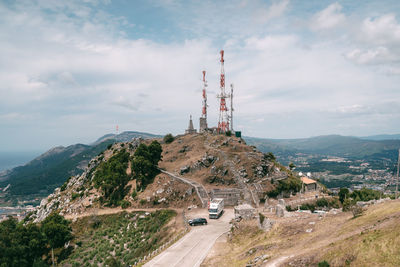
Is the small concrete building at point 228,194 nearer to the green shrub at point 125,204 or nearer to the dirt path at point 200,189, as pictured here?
the dirt path at point 200,189

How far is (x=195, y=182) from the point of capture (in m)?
73.5

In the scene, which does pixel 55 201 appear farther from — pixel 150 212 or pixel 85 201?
pixel 150 212

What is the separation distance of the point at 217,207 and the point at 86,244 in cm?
3247

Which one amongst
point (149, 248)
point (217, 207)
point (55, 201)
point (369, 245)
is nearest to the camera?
point (369, 245)

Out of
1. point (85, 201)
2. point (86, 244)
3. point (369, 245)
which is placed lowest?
point (86, 244)

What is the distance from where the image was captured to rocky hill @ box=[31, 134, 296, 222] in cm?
6794

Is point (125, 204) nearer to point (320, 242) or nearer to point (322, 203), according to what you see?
point (322, 203)

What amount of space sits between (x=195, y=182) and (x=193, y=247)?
3406 centimetres

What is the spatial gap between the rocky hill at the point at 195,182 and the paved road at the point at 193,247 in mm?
15203

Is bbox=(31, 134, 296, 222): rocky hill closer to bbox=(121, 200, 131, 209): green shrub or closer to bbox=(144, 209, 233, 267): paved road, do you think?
bbox=(121, 200, 131, 209): green shrub

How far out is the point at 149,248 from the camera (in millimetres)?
49344

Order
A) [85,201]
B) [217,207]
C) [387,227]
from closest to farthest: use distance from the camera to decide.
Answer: [387,227], [217,207], [85,201]

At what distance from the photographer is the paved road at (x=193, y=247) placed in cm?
3444

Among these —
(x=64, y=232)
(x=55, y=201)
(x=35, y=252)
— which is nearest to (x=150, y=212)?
(x=64, y=232)
